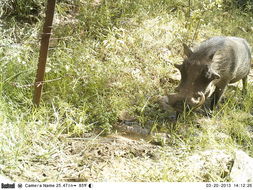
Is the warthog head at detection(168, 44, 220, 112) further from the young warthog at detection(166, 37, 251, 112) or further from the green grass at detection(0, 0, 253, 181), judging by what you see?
the green grass at detection(0, 0, 253, 181)

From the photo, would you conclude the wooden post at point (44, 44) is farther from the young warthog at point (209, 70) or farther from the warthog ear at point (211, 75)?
the warthog ear at point (211, 75)

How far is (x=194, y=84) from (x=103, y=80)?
1.47m

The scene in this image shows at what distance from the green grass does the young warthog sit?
12.7 inches

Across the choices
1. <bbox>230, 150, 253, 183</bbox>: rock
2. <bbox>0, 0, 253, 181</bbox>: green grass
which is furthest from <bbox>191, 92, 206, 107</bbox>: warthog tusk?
<bbox>230, 150, 253, 183</bbox>: rock

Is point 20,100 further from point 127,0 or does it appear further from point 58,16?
point 127,0

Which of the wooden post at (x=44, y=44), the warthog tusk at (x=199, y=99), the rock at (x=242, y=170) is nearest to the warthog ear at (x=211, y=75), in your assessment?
the warthog tusk at (x=199, y=99)

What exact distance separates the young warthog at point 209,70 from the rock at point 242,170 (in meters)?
1.24

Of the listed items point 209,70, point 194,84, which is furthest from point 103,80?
point 209,70

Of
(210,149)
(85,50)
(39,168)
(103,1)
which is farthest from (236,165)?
(103,1)

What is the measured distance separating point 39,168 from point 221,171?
189cm

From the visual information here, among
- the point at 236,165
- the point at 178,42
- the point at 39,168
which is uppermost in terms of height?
the point at 178,42

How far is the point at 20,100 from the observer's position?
15.8 feet

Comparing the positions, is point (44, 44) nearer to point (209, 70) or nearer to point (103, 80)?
point (103, 80)

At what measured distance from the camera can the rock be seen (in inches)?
148
